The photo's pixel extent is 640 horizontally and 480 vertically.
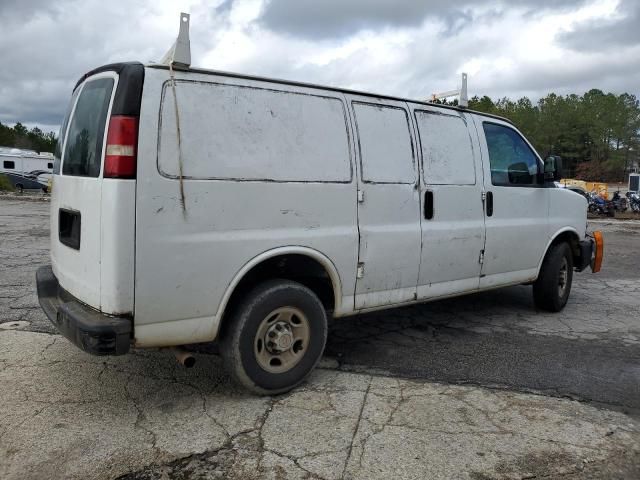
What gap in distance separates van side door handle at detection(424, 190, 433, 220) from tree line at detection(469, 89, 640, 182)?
66.5 m

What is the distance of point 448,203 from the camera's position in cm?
472

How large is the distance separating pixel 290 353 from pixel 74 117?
85.0 inches

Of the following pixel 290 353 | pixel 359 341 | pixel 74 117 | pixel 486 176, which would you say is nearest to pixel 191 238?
pixel 290 353

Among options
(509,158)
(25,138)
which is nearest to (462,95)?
(509,158)

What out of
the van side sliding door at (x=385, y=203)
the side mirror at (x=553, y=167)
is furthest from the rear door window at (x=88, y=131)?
the side mirror at (x=553, y=167)

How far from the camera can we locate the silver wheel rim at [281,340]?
143 inches

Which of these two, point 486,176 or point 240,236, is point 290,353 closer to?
point 240,236

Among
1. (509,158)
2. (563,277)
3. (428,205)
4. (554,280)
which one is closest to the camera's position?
(428,205)

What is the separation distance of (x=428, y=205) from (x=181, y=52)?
2.27 m

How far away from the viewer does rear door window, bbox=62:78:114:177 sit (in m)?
3.22

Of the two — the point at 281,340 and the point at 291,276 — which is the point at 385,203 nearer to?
the point at 291,276

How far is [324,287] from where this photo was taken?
412 cm

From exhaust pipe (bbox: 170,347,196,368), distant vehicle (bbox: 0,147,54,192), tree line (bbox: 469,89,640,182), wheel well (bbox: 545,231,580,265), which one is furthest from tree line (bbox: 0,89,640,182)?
exhaust pipe (bbox: 170,347,196,368)

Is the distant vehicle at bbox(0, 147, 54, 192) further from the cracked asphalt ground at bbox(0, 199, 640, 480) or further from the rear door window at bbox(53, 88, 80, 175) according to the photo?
the cracked asphalt ground at bbox(0, 199, 640, 480)
